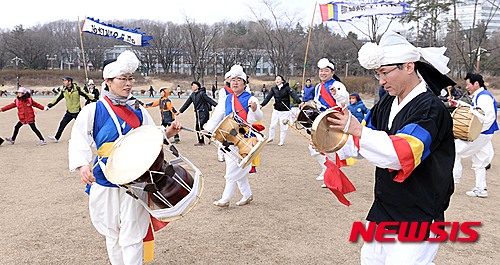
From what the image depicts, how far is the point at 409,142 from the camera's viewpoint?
7.04 feet

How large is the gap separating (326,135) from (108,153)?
168cm

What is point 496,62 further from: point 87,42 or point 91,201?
point 87,42

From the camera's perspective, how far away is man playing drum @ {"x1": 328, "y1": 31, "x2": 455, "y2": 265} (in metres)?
2.16

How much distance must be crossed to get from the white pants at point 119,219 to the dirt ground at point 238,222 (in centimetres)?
93

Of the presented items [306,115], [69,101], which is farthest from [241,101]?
[69,101]

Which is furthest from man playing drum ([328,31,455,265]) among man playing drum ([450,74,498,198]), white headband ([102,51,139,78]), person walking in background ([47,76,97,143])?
person walking in background ([47,76,97,143])

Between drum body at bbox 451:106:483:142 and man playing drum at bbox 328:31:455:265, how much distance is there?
3.74m

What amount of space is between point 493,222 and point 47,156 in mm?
8452

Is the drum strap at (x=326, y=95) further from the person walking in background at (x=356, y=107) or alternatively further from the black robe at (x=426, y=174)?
the black robe at (x=426, y=174)

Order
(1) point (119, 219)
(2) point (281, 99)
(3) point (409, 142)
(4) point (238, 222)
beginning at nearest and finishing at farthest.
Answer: (3) point (409, 142) < (1) point (119, 219) < (4) point (238, 222) < (2) point (281, 99)

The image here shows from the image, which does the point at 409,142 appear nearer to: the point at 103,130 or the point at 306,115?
the point at 306,115

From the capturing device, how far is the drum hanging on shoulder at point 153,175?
281cm

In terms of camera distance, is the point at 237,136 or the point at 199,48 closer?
the point at 237,136

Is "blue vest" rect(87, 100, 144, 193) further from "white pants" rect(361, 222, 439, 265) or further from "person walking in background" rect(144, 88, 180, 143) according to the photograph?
"person walking in background" rect(144, 88, 180, 143)
